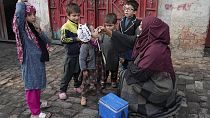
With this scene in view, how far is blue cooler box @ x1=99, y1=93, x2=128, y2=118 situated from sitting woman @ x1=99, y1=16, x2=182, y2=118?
0.18 metres

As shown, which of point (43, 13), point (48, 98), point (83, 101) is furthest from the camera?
point (43, 13)

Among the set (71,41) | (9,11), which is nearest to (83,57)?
(71,41)

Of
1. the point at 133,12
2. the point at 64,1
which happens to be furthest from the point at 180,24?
the point at 64,1

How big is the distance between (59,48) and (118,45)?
3.55 metres

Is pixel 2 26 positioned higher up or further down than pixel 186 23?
further down

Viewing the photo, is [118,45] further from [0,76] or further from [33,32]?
[0,76]

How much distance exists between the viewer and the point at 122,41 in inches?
164

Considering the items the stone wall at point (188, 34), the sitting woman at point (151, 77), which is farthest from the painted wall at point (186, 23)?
the sitting woman at point (151, 77)

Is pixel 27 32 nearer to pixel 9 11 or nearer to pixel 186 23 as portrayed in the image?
pixel 186 23

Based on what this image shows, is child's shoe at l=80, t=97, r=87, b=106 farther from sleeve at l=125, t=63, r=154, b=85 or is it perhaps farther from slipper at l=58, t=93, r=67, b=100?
sleeve at l=125, t=63, r=154, b=85

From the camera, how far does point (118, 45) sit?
4.31 metres

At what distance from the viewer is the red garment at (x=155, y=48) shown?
3404mm

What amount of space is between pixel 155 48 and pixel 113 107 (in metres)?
0.94

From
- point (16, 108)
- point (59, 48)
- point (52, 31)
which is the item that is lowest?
point (16, 108)
